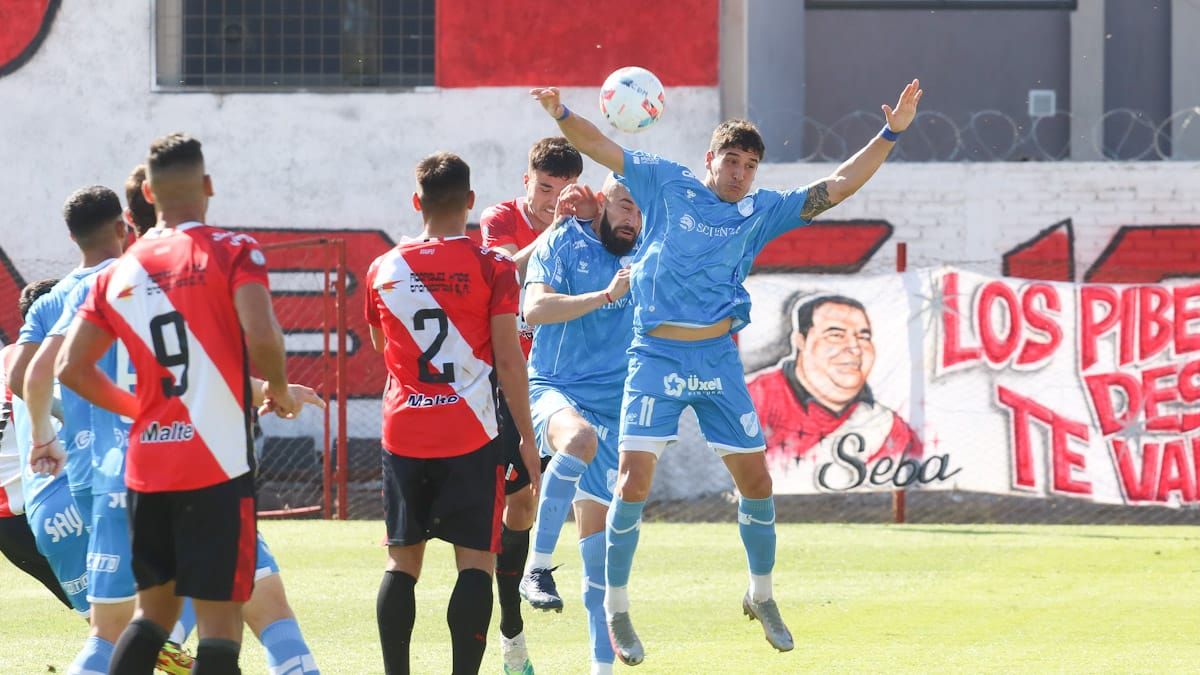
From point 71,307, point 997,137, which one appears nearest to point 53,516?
point 71,307

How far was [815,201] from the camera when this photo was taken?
7.55 m

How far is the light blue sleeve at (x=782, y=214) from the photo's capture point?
7.53 m

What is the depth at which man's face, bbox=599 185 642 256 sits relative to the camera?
8070 millimetres

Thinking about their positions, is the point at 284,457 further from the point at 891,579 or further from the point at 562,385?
the point at 562,385

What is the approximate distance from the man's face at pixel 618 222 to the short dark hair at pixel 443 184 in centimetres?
186

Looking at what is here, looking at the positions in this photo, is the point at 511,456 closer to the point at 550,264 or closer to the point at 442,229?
the point at 550,264

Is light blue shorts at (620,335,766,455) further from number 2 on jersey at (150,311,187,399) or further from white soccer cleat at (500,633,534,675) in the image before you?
number 2 on jersey at (150,311,187,399)

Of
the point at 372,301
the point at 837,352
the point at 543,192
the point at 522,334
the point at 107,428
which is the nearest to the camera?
the point at 107,428

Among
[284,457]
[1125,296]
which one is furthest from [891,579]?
[284,457]

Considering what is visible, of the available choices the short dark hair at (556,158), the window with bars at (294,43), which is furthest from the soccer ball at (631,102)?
the window with bars at (294,43)

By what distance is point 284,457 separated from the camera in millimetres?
17828

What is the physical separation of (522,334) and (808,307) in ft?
24.4

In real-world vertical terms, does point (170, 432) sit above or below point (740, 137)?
below

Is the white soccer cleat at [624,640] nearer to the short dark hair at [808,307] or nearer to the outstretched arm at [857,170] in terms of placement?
the outstretched arm at [857,170]
